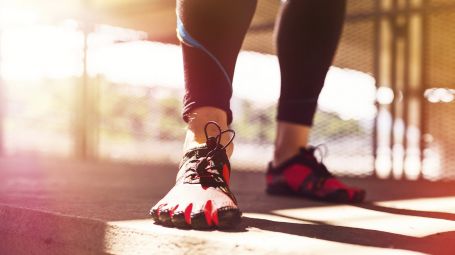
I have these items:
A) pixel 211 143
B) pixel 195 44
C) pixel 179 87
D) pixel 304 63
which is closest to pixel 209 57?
pixel 195 44

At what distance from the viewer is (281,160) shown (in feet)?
5.48

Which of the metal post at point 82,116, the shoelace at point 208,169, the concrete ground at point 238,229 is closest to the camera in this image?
the concrete ground at point 238,229

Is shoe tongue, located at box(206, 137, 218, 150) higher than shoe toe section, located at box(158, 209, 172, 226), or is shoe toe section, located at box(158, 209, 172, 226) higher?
shoe tongue, located at box(206, 137, 218, 150)

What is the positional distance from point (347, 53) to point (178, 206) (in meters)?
2.60

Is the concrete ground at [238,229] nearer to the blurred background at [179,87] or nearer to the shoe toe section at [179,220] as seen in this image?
the shoe toe section at [179,220]

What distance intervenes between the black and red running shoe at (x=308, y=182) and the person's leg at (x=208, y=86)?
443 mm

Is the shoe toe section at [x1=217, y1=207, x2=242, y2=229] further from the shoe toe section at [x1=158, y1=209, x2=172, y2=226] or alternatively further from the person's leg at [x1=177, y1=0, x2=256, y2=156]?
the person's leg at [x1=177, y1=0, x2=256, y2=156]

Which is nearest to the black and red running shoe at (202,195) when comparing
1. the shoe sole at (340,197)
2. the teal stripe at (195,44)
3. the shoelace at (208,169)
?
the shoelace at (208,169)

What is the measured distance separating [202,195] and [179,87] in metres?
3.15

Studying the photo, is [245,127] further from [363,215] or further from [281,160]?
[363,215]

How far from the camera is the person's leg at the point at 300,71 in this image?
1.67m

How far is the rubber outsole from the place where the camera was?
3.13 feet

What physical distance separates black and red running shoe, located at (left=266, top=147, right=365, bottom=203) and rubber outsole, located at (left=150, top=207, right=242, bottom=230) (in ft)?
1.93

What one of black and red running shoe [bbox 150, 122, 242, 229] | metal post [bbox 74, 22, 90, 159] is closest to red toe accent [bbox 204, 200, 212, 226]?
black and red running shoe [bbox 150, 122, 242, 229]
